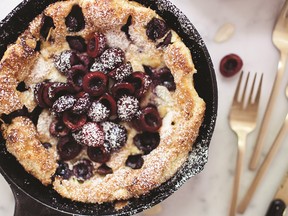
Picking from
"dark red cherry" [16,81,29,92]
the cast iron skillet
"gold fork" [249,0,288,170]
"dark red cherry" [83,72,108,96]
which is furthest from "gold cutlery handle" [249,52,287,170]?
"dark red cherry" [16,81,29,92]

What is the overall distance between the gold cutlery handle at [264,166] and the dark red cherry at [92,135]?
701 mm

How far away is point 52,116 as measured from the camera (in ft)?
6.33

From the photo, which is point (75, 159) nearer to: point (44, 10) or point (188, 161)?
point (188, 161)

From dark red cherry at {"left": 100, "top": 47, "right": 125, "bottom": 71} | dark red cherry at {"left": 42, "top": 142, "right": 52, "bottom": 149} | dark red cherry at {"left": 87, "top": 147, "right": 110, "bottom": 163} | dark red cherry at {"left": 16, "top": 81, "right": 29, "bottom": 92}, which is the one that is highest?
dark red cherry at {"left": 100, "top": 47, "right": 125, "bottom": 71}

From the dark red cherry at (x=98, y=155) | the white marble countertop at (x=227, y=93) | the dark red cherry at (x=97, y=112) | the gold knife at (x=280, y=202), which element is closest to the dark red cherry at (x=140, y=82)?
the dark red cherry at (x=97, y=112)

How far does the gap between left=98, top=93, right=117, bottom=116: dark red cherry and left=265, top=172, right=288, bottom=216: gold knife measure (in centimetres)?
79

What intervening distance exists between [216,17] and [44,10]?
71 cm

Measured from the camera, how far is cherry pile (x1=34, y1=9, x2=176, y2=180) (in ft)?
6.09


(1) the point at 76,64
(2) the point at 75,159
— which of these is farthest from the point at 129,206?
(1) the point at 76,64

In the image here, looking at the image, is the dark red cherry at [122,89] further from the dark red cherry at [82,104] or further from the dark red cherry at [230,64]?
the dark red cherry at [230,64]

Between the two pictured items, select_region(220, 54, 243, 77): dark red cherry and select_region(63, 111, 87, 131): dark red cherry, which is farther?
select_region(220, 54, 243, 77): dark red cherry

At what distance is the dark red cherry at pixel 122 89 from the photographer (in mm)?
1857

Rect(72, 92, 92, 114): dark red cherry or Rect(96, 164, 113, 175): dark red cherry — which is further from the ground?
Rect(72, 92, 92, 114): dark red cherry

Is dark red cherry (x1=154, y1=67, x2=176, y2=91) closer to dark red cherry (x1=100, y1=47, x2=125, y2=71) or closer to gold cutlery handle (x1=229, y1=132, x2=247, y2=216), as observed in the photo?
dark red cherry (x1=100, y1=47, x2=125, y2=71)
